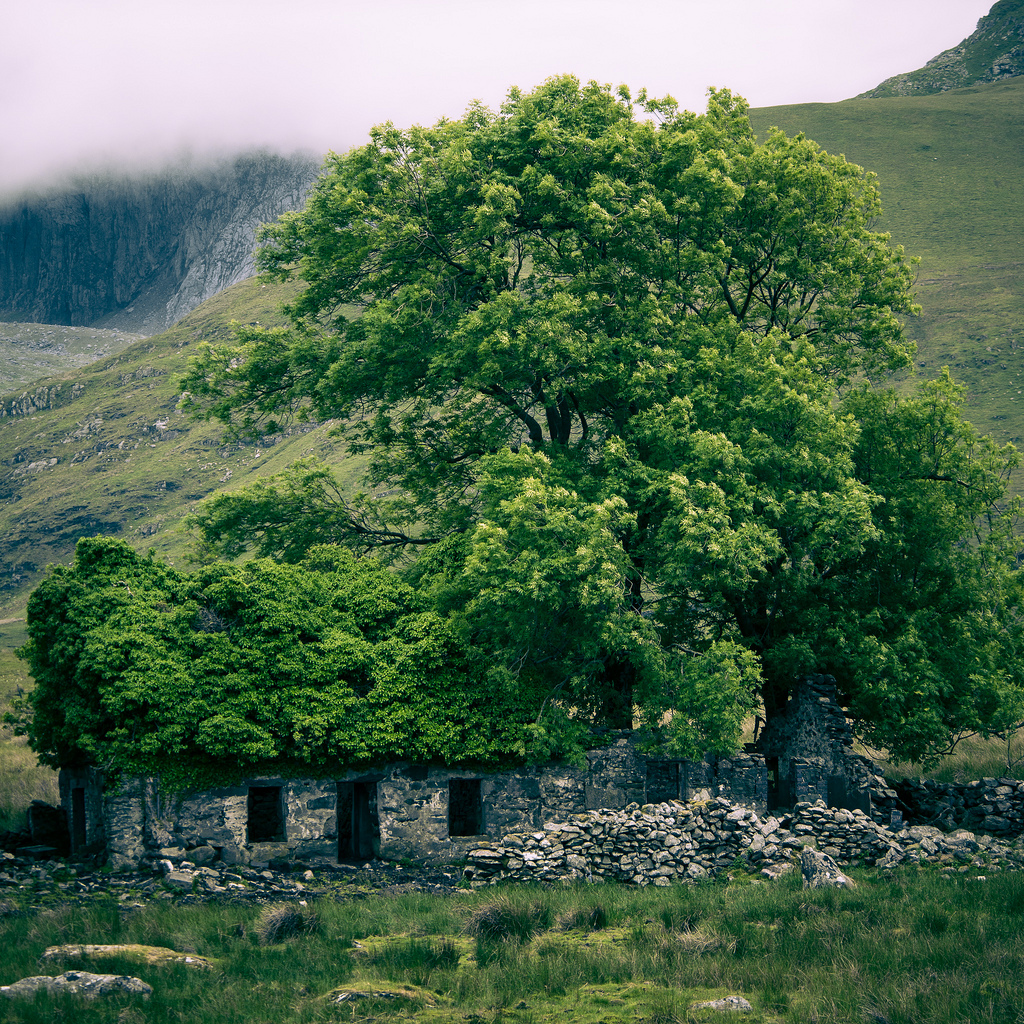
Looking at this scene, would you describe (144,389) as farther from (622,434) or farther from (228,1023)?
(228,1023)

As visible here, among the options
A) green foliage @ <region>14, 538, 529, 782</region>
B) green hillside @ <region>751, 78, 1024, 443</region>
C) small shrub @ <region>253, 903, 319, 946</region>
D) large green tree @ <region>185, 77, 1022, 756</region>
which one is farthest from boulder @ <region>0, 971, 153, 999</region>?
green hillside @ <region>751, 78, 1024, 443</region>

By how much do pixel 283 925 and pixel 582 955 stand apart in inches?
183

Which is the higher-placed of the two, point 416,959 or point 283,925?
point 416,959

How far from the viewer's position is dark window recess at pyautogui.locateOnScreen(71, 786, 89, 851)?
2277 centimetres

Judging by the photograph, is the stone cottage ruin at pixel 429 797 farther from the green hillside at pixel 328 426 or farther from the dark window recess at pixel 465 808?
the green hillside at pixel 328 426

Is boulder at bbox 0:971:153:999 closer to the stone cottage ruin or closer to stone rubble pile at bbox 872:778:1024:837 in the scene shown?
the stone cottage ruin

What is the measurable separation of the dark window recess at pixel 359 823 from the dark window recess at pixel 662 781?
6.85 metres

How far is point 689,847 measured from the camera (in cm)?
1873

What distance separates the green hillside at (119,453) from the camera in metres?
128

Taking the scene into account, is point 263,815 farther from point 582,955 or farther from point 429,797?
point 582,955

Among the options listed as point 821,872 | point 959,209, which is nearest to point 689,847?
point 821,872

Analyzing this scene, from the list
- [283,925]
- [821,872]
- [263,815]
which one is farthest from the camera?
[263,815]

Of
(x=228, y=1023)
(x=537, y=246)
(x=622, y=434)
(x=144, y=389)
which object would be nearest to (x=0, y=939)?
(x=228, y=1023)

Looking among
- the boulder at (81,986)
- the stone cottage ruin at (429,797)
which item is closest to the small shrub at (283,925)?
the boulder at (81,986)
